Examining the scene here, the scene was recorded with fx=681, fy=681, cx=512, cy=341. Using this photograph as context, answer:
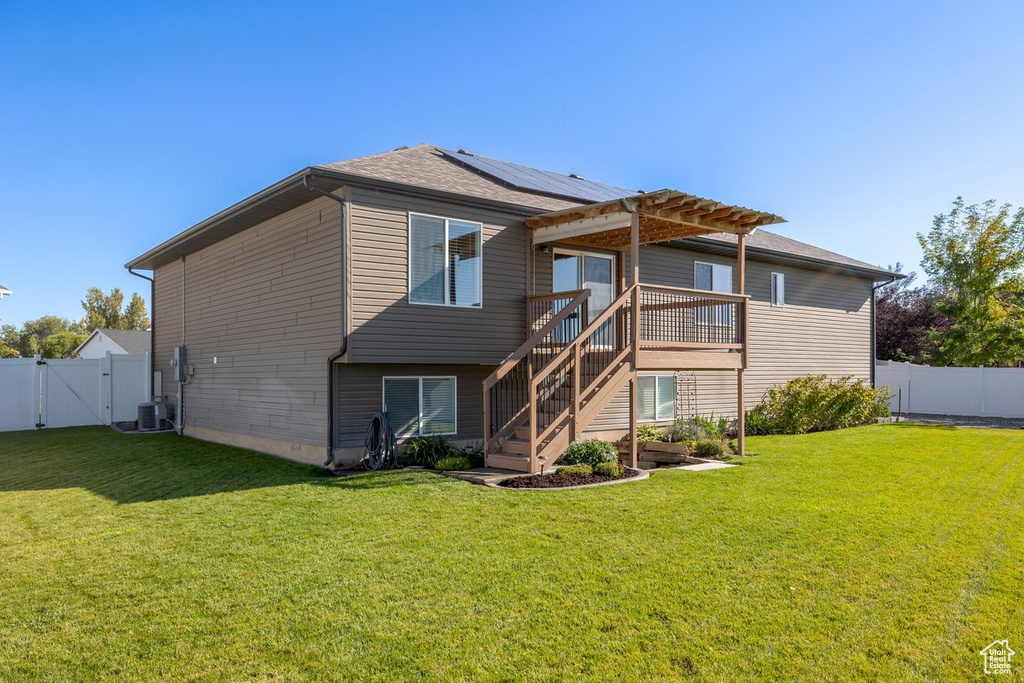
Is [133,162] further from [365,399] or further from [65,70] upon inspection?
[365,399]

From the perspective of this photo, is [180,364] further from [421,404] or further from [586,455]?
[586,455]

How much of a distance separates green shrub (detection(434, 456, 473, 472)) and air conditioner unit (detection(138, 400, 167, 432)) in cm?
924

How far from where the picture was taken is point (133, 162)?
2114cm

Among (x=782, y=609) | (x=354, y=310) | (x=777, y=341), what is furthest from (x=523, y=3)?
(x=782, y=609)

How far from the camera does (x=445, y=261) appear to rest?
10727mm

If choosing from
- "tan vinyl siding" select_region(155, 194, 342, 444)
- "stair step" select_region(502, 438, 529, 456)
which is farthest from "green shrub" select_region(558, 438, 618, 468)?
"tan vinyl siding" select_region(155, 194, 342, 444)

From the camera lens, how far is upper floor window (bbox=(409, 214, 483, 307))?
10453 mm

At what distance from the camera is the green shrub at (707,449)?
37.1 ft

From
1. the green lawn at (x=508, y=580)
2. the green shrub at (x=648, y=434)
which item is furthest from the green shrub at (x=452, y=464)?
the green shrub at (x=648, y=434)

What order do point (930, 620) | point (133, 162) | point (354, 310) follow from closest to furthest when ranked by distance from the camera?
1. point (930, 620)
2. point (354, 310)
3. point (133, 162)

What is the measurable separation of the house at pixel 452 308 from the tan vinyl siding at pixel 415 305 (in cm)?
3

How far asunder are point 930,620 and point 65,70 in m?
18.2

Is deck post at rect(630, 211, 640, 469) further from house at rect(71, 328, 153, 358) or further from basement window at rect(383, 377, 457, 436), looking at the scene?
house at rect(71, 328, 153, 358)

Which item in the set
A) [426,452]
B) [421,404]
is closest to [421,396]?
[421,404]
